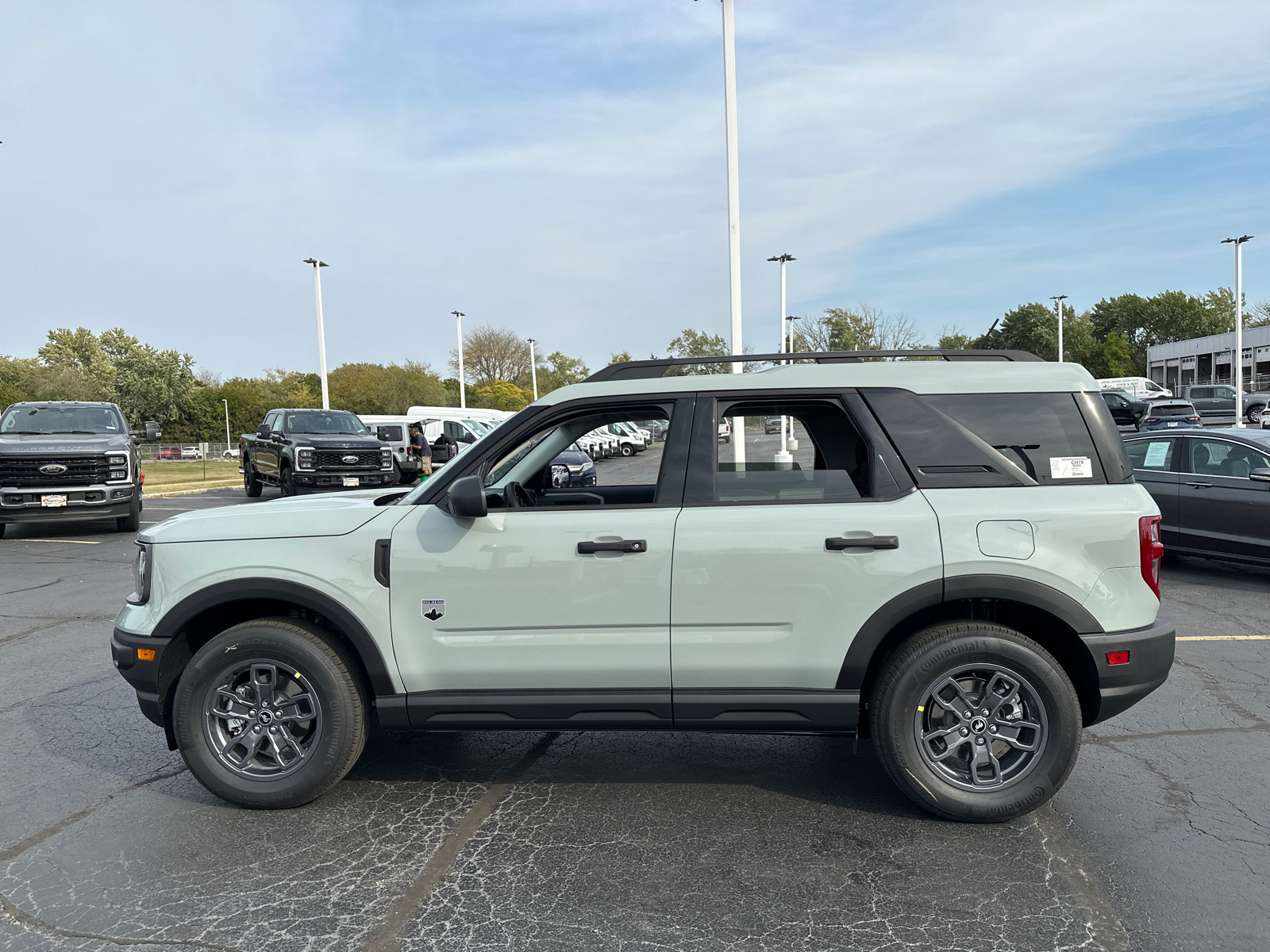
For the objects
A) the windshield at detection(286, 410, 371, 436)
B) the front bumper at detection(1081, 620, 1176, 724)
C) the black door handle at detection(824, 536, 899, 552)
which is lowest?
the front bumper at detection(1081, 620, 1176, 724)

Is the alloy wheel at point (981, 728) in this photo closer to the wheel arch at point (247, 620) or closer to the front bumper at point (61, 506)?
the wheel arch at point (247, 620)

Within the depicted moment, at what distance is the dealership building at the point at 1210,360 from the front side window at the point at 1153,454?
6050cm

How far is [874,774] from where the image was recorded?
4.51m

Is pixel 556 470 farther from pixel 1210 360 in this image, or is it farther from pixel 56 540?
pixel 1210 360

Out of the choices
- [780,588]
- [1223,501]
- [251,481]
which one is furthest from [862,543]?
[251,481]

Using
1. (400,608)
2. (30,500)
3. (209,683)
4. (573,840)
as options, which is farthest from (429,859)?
(30,500)

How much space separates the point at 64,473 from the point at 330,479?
6.50 metres

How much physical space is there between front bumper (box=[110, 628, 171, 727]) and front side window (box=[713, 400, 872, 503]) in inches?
99.6

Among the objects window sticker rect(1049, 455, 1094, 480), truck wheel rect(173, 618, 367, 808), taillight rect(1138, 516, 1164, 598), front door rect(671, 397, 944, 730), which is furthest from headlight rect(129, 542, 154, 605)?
taillight rect(1138, 516, 1164, 598)

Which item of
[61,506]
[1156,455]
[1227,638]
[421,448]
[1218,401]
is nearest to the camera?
[1227,638]

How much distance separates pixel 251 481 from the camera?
75.4ft

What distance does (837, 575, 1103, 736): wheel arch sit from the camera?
3.81m

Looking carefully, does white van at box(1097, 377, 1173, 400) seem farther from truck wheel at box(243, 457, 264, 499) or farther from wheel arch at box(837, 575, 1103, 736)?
wheel arch at box(837, 575, 1103, 736)

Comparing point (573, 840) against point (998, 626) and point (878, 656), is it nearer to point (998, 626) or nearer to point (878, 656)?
point (878, 656)
